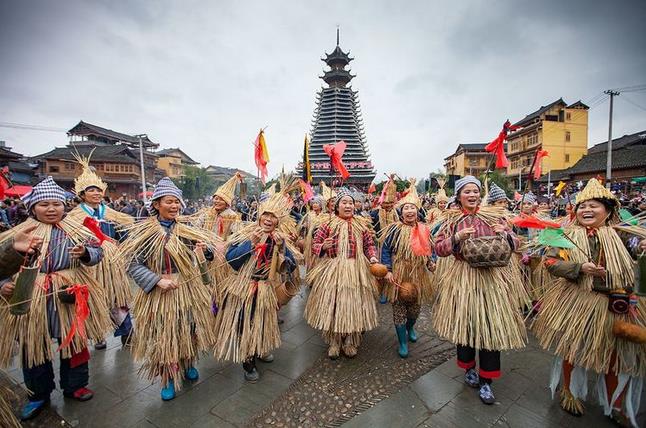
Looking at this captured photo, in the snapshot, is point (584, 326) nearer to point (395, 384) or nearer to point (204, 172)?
point (395, 384)

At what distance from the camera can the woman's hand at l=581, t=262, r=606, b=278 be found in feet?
7.90

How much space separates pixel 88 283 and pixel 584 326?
14.9 feet

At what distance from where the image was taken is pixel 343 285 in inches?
139

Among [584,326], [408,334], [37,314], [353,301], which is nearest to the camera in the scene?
[584,326]

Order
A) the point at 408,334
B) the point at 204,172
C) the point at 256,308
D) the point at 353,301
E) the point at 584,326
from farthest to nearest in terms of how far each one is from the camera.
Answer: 1. the point at 204,172
2. the point at 408,334
3. the point at 353,301
4. the point at 256,308
5. the point at 584,326

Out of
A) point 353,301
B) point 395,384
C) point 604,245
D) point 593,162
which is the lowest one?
point 395,384

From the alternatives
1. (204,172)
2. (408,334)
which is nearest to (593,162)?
(408,334)

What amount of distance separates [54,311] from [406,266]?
3.74m

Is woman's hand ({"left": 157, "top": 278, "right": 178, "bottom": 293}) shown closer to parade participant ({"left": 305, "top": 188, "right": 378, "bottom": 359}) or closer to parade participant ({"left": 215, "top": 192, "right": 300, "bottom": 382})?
parade participant ({"left": 215, "top": 192, "right": 300, "bottom": 382})

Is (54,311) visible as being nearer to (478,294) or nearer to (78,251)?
(78,251)

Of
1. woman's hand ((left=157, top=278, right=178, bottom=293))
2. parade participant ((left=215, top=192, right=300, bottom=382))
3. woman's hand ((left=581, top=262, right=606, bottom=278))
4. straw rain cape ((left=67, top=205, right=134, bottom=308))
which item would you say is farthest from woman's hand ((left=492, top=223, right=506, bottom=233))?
straw rain cape ((left=67, top=205, right=134, bottom=308))

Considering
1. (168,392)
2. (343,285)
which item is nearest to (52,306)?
(168,392)

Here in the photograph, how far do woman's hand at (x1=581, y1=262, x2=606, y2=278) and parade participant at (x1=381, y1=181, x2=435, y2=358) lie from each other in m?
1.48

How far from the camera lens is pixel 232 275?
344 cm
